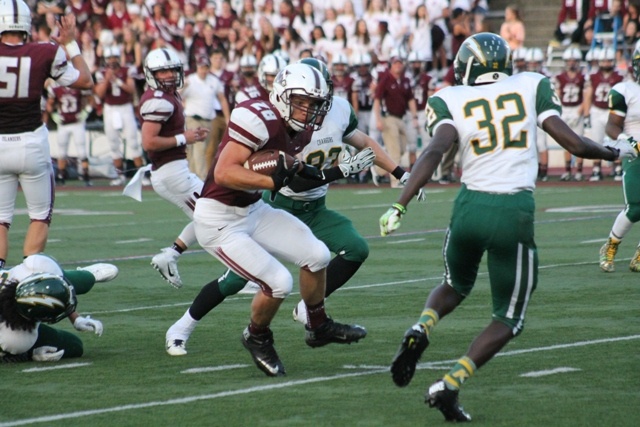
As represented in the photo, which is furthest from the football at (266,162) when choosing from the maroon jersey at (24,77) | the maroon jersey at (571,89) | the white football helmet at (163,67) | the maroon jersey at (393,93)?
the maroon jersey at (571,89)

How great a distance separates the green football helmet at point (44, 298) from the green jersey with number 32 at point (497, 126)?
2.21 meters

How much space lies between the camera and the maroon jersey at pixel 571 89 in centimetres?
1991

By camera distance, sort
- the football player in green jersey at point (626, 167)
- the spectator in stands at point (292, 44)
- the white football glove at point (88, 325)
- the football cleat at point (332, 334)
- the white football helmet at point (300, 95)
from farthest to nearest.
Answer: the spectator in stands at point (292, 44) < the football player in green jersey at point (626, 167) < the white football glove at point (88, 325) < the football cleat at point (332, 334) < the white football helmet at point (300, 95)

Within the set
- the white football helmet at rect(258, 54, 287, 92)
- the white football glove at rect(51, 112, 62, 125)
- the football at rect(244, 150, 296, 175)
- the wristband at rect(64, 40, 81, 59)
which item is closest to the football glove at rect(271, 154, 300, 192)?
the football at rect(244, 150, 296, 175)

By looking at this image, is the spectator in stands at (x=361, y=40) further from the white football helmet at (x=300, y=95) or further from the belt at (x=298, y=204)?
the white football helmet at (x=300, y=95)

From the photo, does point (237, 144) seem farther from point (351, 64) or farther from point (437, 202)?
point (351, 64)

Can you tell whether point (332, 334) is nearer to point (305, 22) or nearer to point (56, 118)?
point (56, 118)

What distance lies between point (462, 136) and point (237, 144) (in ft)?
4.22

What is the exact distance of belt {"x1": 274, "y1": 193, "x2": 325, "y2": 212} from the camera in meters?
7.59

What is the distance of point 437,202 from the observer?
646 inches

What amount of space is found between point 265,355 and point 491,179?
1.58 meters

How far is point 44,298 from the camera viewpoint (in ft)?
20.8

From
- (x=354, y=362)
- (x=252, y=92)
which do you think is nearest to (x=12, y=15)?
(x=354, y=362)

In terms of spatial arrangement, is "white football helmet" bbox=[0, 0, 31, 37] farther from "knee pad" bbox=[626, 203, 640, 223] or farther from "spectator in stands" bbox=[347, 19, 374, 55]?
"spectator in stands" bbox=[347, 19, 374, 55]
